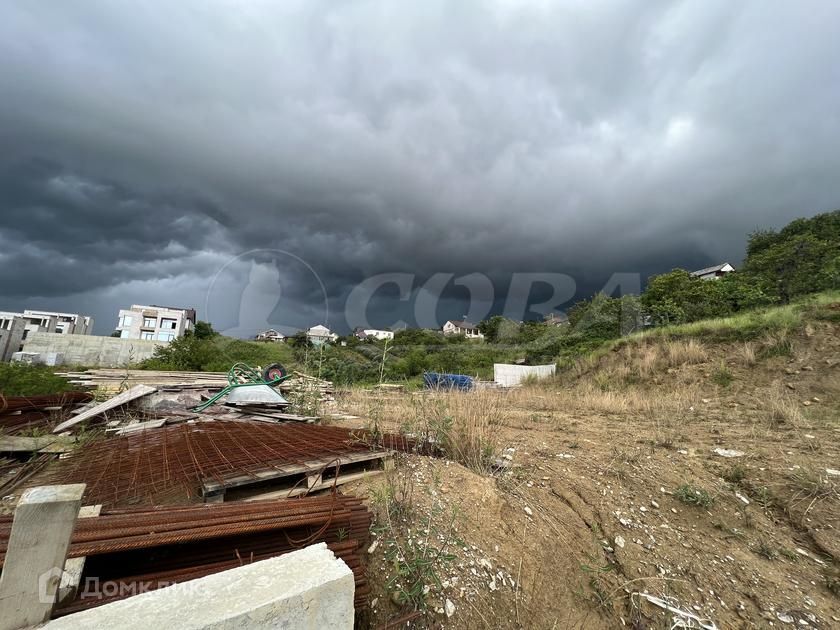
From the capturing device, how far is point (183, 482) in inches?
100

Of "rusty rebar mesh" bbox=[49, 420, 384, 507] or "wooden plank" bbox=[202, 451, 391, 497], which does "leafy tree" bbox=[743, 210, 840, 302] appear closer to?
"wooden plank" bbox=[202, 451, 391, 497]

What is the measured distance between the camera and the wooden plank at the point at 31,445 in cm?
330

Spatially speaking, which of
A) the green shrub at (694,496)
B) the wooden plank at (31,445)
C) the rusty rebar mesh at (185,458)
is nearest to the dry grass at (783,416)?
the green shrub at (694,496)

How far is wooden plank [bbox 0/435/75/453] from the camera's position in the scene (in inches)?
130

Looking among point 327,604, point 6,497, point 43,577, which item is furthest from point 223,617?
point 6,497

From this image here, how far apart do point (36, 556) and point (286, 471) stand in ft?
5.64

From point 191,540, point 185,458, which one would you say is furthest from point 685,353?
point 191,540

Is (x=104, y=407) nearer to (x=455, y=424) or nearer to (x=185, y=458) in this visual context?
(x=185, y=458)

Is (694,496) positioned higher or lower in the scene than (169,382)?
lower

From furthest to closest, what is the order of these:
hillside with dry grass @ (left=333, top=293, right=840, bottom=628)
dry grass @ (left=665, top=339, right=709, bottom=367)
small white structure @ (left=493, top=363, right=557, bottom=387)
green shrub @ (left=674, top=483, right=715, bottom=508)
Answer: small white structure @ (left=493, top=363, right=557, bottom=387)
dry grass @ (left=665, top=339, right=709, bottom=367)
green shrub @ (left=674, top=483, right=715, bottom=508)
hillside with dry grass @ (left=333, top=293, right=840, bottom=628)

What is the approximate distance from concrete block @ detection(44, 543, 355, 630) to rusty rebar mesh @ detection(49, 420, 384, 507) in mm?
1466

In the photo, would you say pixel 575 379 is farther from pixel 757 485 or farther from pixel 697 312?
pixel 757 485

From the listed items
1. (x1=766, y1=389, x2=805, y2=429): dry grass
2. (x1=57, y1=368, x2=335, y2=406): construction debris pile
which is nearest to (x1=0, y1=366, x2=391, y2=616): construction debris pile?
(x1=57, y1=368, x2=335, y2=406): construction debris pile

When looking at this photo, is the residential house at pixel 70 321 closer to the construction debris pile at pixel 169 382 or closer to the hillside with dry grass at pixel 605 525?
the construction debris pile at pixel 169 382
